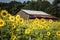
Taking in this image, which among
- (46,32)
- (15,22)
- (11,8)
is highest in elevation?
(15,22)

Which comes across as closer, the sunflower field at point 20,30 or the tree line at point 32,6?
the sunflower field at point 20,30

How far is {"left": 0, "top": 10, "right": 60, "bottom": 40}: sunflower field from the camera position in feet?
10.6

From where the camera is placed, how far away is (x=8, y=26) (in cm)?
329

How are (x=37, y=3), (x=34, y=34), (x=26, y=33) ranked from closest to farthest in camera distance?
(x=26, y=33) → (x=34, y=34) → (x=37, y=3)

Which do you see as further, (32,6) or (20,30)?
(32,6)

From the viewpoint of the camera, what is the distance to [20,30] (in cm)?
366

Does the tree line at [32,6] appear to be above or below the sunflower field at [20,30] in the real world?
below

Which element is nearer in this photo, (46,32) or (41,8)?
(46,32)

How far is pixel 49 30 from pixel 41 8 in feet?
43.6

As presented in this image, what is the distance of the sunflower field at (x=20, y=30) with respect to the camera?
3.22 metres

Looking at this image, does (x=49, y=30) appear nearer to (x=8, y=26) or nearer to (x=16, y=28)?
→ (x=16, y=28)

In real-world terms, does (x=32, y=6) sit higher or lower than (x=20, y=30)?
lower

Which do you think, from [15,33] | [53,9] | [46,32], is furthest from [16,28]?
[53,9]

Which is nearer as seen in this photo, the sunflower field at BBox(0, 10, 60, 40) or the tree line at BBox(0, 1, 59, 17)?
the sunflower field at BBox(0, 10, 60, 40)
